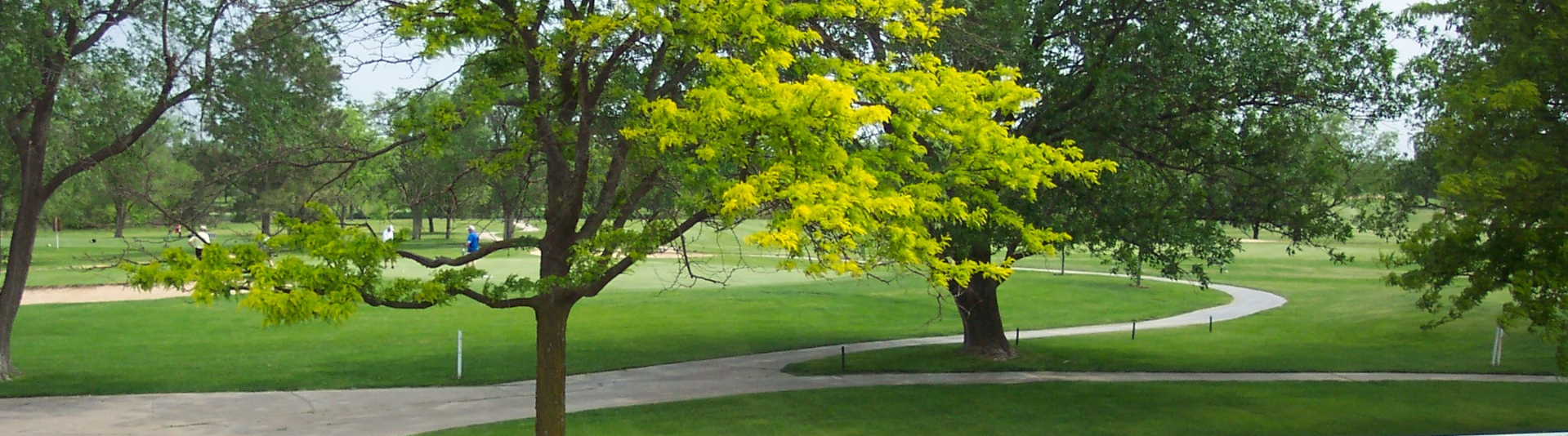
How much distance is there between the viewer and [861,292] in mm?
40281

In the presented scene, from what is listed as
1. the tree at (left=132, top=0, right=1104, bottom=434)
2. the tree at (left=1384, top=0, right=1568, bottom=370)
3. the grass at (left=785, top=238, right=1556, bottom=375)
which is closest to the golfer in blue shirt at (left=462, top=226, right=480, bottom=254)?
the tree at (left=132, top=0, right=1104, bottom=434)

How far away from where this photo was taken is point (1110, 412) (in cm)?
1820

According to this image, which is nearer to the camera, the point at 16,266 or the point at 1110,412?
the point at 1110,412

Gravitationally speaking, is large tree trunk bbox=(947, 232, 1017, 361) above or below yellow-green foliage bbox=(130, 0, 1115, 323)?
below

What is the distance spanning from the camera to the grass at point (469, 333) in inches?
870

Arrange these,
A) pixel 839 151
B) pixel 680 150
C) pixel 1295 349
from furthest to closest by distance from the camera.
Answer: pixel 1295 349 < pixel 680 150 < pixel 839 151

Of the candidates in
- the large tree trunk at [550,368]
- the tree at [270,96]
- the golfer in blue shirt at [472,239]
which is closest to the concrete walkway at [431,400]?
the golfer in blue shirt at [472,239]

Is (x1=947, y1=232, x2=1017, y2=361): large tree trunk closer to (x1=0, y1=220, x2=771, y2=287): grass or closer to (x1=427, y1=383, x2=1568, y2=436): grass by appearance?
(x1=427, y1=383, x2=1568, y2=436): grass

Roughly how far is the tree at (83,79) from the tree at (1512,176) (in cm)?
1641

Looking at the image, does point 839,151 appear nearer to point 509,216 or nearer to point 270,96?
point 509,216

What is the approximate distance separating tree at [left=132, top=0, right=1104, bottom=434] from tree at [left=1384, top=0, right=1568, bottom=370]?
4.56 meters

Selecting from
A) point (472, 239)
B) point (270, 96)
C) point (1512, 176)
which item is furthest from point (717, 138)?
point (472, 239)

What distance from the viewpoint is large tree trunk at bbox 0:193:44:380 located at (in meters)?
20.3

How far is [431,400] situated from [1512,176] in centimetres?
1511
